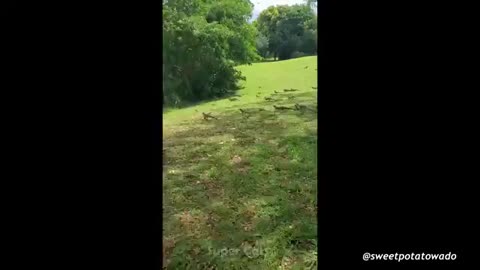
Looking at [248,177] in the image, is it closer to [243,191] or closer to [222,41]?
[243,191]

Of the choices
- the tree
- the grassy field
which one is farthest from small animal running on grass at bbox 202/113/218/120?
the tree

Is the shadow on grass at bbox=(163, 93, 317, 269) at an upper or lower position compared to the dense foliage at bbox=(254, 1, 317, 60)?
lower

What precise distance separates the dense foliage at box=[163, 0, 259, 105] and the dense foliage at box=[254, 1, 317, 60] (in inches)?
2.5

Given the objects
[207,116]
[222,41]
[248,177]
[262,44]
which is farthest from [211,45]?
[248,177]

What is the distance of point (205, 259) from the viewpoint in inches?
72.7

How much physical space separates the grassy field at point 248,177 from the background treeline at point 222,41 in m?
0.07

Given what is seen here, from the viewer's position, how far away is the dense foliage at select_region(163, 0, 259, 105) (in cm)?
197

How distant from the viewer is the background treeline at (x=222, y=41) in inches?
77.1

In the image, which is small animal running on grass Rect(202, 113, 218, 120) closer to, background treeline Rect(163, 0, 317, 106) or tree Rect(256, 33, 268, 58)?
background treeline Rect(163, 0, 317, 106)

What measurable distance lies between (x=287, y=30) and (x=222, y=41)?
33 cm
